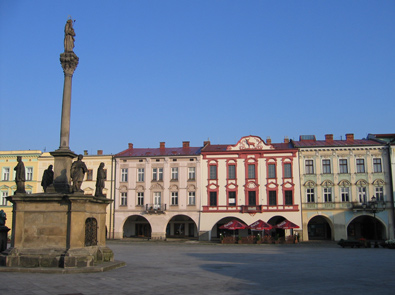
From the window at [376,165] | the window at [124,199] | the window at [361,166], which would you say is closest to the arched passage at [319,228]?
the window at [361,166]

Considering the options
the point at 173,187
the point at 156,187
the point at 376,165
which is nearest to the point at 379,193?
the point at 376,165

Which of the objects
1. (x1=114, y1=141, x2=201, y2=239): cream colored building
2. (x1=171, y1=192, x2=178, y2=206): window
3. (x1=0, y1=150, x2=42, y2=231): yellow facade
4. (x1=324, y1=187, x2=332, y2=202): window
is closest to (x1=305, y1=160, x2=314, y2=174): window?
(x1=324, y1=187, x2=332, y2=202): window

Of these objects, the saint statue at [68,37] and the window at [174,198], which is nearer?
the saint statue at [68,37]

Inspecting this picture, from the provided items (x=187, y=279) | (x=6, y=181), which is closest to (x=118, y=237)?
(x=6, y=181)

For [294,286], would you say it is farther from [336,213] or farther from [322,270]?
[336,213]

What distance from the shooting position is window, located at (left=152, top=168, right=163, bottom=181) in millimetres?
47862

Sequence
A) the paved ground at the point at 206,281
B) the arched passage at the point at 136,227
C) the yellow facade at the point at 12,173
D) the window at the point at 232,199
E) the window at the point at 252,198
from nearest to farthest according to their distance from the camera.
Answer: the paved ground at the point at 206,281 < the window at the point at 252,198 < the window at the point at 232,199 < the yellow facade at the point at 12,173 < the arched passage at the point at 136,227

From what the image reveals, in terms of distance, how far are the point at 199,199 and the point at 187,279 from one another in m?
33.5

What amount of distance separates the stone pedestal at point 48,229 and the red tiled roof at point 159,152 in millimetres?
32323

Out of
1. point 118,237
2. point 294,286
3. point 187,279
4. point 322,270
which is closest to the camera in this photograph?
point 294,286

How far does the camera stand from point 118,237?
47.6m

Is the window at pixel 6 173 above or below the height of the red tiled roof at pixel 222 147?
below

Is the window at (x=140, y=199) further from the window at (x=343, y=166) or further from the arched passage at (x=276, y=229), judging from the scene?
the window at (x=343, y=166)

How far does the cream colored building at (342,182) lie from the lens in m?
44.3
